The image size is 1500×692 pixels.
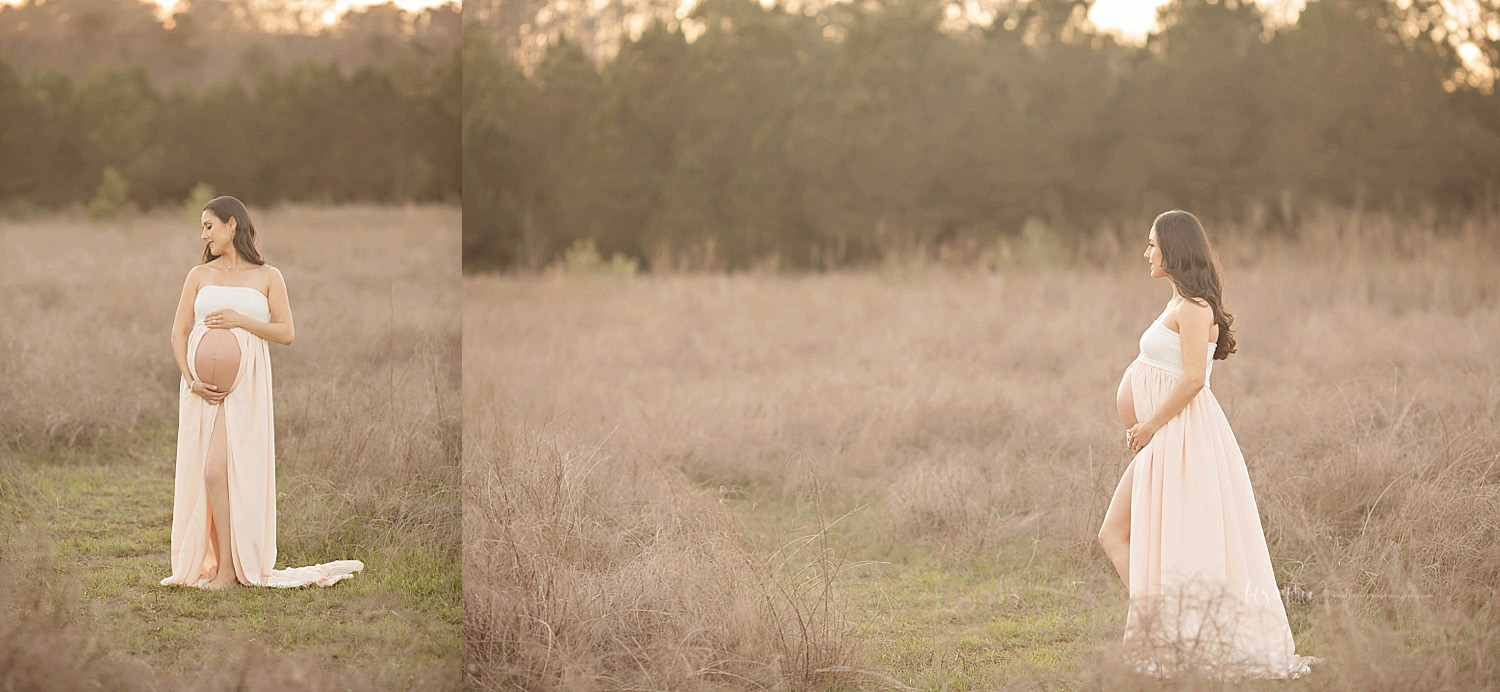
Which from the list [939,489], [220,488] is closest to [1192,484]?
[939,489]

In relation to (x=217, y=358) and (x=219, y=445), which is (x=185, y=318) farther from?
(x=219, y=445)

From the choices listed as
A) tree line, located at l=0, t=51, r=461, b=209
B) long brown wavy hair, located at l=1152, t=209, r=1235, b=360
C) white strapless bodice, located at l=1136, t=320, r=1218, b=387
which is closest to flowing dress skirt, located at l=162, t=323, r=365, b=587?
white strapless bodice, located at l=1136, t=320, r=1218, b=387

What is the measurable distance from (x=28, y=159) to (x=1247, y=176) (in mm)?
20411

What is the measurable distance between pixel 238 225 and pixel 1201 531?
4.06 m

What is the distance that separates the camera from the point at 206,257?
14.9 ft

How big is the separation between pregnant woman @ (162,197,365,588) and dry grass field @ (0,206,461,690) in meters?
0.17

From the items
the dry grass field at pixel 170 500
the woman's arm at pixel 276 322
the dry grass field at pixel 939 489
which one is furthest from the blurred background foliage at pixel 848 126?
the woman's arm at pixel 276 322

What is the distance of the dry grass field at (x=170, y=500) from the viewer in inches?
146

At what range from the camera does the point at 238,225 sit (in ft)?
14.6

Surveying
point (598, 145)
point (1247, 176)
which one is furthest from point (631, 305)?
point (1247, 176)

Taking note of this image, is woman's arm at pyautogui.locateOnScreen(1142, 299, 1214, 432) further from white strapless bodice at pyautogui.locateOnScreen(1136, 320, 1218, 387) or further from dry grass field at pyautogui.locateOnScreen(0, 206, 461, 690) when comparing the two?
dry grass field at pyautogui.locateOnScreen(0, 206, 461, 690)

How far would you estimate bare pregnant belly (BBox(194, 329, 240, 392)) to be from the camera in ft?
14.4

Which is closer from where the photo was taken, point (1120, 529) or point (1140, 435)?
point (1140, 435)

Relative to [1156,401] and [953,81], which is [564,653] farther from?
[953,81]
